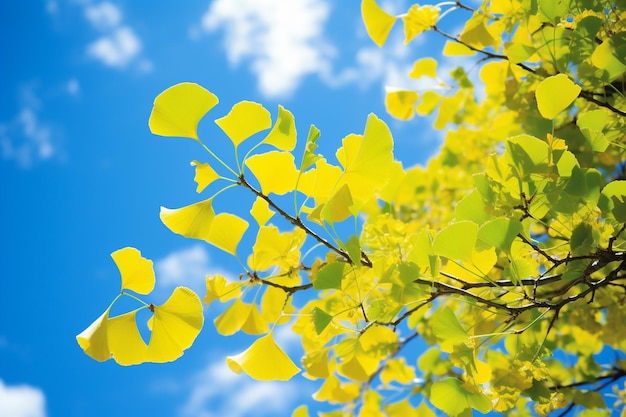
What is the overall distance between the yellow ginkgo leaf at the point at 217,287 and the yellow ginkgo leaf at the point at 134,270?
116 millimetres

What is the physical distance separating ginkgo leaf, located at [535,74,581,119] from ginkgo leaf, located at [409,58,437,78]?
550 mm

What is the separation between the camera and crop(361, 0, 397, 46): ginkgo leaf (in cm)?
110

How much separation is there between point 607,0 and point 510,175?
0.41 metres

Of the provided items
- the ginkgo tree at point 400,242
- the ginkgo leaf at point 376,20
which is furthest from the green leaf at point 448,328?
the ginkgo leaf at point 376,20

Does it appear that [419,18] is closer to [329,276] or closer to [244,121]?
[244,121]

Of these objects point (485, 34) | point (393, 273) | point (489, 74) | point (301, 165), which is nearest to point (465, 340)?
point (393, 273)

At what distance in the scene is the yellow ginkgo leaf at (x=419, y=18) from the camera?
3.67ft

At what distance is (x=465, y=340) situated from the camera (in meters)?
0.77

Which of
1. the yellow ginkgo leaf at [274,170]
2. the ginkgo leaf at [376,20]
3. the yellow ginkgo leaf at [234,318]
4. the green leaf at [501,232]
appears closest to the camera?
the green leaf at [501,232]

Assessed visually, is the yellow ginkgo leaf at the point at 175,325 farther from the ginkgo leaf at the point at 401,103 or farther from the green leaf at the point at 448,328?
the ginkgo leaf at the point at 401,103

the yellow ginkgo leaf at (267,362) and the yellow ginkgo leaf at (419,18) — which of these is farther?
the yellow ginkgo leaf at (419,18)

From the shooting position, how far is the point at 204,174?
0.76m

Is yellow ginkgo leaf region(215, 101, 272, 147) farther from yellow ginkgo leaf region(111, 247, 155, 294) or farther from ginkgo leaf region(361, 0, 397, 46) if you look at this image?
ginkgo leaf region(361, 0, 397, 46)

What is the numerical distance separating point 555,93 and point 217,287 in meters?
0.57
